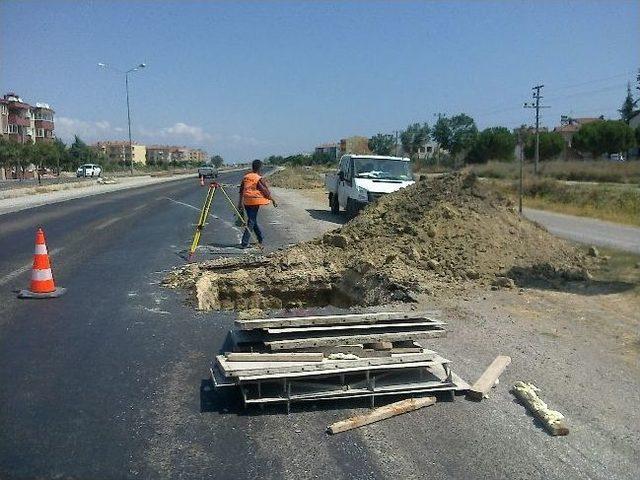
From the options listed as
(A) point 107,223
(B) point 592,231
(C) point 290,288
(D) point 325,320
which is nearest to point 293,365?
(D) point 325,320

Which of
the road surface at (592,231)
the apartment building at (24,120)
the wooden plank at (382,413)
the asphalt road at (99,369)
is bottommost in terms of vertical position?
the road surface at (592,231)

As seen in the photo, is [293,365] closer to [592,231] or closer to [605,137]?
[592,231]

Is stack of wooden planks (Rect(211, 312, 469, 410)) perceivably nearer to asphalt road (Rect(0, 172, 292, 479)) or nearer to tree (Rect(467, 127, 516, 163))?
asphalt road (Rect(0, 172, 292, 479))

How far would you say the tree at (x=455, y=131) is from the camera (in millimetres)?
87000

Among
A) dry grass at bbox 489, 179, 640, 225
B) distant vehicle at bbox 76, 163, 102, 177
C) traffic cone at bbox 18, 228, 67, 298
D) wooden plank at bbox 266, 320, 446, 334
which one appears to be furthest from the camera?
distant vehicle at bbox 76, 163, 102, 177

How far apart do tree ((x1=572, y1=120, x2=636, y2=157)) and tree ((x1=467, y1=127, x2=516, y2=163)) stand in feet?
26.3

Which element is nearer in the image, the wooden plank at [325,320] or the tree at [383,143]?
the wooden plank at [325,320]

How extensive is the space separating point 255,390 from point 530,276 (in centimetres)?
618

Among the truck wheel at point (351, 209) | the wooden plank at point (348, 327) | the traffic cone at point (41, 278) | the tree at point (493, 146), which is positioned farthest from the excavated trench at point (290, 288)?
the tree at point (493, 146)

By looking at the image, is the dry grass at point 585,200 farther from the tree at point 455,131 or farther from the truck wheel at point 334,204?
the tree at point 455,131

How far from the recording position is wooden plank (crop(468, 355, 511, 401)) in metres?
4.89

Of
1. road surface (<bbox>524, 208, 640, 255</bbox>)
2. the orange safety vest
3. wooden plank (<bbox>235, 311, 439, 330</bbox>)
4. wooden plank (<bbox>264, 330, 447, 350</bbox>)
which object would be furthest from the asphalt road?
road surface (<bbox>524, 208, 640, 255</bbox>)

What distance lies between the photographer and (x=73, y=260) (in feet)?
37.3

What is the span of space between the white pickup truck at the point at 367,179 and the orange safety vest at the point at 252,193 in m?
6.25
